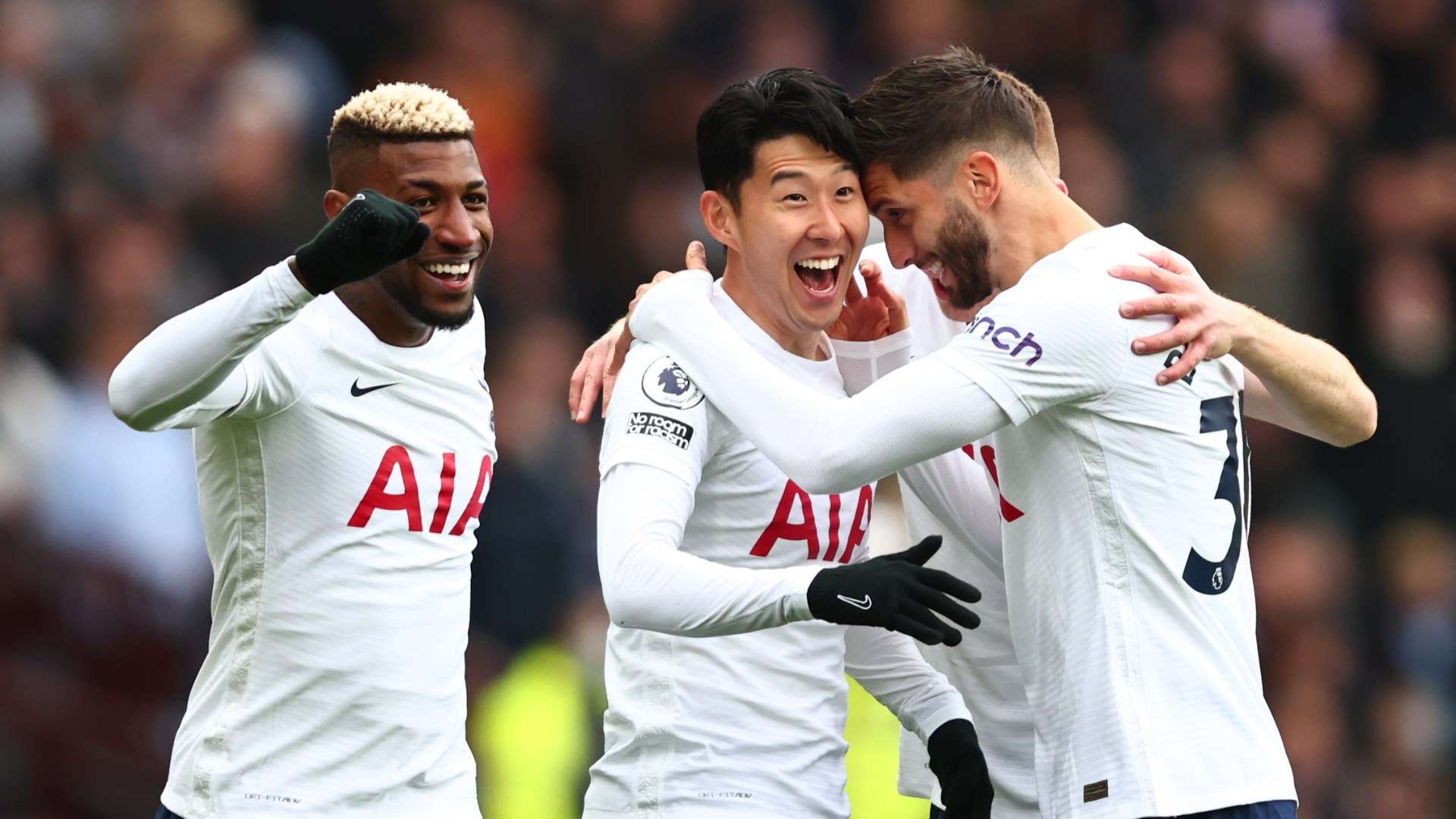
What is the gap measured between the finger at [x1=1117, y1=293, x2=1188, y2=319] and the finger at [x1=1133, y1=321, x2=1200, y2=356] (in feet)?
0.14

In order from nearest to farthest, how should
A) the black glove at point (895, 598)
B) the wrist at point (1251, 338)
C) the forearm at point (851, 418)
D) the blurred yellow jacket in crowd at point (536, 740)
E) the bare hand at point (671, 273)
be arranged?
the black glove at point (895, 598) < the forearm at point (851, 418) < the wrist at point (1251, 338) < the bare hand at point (671, 273) < the blurred yellow jacket in crowd at point (536, 740)

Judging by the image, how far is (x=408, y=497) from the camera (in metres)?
4.68

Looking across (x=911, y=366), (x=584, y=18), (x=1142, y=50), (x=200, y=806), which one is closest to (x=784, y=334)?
(x=911, y=366)

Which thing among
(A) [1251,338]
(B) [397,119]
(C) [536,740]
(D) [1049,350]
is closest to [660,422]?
(D) [1049,350]

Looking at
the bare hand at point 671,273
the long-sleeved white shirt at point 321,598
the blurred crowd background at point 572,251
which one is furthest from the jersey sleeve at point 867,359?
the blurred crowd background at point 572,251

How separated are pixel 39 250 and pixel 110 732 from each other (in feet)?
8.67

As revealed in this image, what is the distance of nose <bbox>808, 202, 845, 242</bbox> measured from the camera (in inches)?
182

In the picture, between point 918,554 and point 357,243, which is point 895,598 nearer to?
point 918,554

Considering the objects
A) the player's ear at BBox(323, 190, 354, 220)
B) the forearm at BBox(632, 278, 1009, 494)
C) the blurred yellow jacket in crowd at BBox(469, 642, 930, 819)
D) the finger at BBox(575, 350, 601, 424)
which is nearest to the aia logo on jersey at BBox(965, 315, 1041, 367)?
the forearm at BBox(632, 278, 1009, 494)

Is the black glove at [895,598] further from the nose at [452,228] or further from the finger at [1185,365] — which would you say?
the nose at [452,228]

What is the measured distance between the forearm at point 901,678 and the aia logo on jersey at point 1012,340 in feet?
2.97

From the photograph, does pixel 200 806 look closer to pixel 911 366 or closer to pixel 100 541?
pixel 911 366

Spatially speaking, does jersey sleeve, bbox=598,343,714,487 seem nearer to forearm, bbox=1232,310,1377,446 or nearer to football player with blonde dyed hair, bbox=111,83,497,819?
football player with blonde dyed hair, bbox=111,83,497,819

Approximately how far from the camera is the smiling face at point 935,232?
461cm
